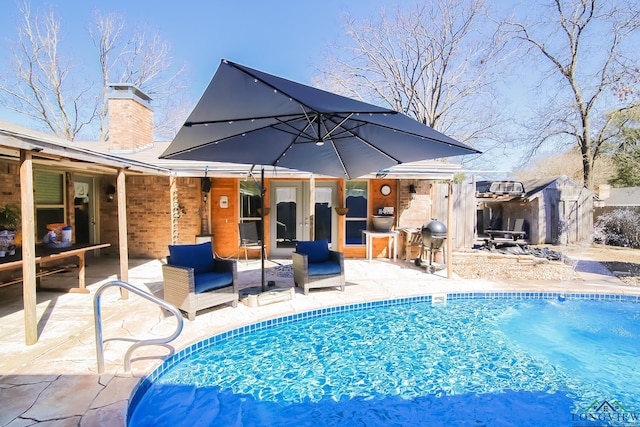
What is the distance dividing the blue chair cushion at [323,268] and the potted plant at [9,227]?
15.0 ft

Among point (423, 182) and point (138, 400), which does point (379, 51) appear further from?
point (138, 400)

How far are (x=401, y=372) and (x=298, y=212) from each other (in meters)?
6.48

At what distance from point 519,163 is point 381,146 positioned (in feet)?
52.7

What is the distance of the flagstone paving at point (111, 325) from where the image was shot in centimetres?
267

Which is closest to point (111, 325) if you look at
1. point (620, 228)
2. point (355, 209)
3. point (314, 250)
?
point (314, 250)

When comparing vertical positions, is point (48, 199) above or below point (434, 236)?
above

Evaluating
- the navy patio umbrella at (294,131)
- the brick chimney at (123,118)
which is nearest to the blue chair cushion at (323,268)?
the navy patio umbrella at (294,131)

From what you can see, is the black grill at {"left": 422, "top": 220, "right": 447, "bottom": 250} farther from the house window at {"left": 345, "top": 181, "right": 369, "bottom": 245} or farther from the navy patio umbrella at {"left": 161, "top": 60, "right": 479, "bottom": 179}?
the navy patio umbrella at {"left": 161, "top": 60, "right": 479, "bottom": 179}

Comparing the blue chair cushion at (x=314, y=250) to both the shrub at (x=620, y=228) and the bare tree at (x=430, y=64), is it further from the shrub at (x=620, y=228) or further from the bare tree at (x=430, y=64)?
the shrub at (x=620, y=228)

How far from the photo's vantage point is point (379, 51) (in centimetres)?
1783

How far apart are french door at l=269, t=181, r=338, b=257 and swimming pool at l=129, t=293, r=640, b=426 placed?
173 inches

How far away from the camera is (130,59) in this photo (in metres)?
19.5

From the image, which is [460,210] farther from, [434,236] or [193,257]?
[193,257]

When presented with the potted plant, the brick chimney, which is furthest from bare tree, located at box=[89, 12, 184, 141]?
the potted plant
